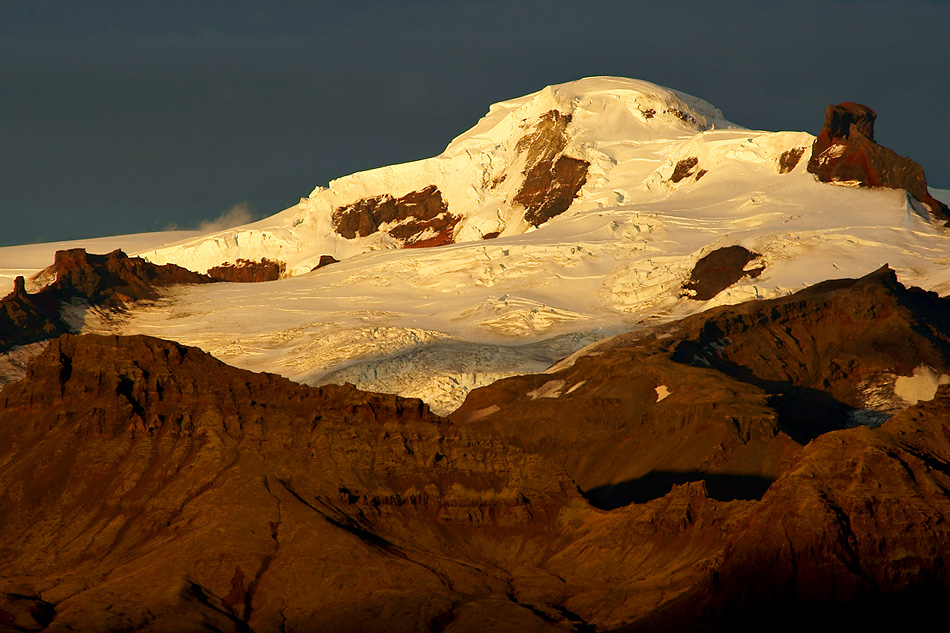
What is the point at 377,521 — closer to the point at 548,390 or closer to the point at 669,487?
the point at 669,487

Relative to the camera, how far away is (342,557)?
7656cm

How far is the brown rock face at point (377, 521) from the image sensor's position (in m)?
69.8

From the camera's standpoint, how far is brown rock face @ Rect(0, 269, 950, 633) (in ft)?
229

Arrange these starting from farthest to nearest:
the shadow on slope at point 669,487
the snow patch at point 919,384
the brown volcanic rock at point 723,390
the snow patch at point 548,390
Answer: the snow patch at point 548,390
the snow patch at point 919,384
the brown volcanic rock at point 723,390
the shadow on slope at point 669,487

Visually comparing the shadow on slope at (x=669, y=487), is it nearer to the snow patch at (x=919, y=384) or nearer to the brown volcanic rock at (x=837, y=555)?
the brown volcanic rock at (x=837, y=555)

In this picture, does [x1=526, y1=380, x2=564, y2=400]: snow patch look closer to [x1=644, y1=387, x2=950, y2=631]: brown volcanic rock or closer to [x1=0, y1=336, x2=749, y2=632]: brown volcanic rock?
[x1=0, y1=336, x2=749, y2=632]: brown volcanic rock

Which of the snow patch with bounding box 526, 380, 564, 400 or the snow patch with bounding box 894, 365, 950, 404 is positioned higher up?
the snow patch with bounding box 526, 380, 564, 400

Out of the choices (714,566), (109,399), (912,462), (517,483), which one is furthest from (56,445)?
(912,462)

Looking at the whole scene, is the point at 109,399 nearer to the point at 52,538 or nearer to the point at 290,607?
the point at 52,538

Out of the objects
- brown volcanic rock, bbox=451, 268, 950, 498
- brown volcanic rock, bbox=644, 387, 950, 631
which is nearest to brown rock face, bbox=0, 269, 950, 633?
brown volcanic rock, bbox=644, 387, 950, 631

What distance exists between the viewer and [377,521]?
82.7 meters

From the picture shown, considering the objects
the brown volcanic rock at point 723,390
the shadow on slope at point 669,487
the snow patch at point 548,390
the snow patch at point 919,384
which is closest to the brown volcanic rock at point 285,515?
the brown volcanic rock at point 723,390

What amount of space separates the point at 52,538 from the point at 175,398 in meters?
11.8

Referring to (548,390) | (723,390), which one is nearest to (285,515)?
(723,390)
